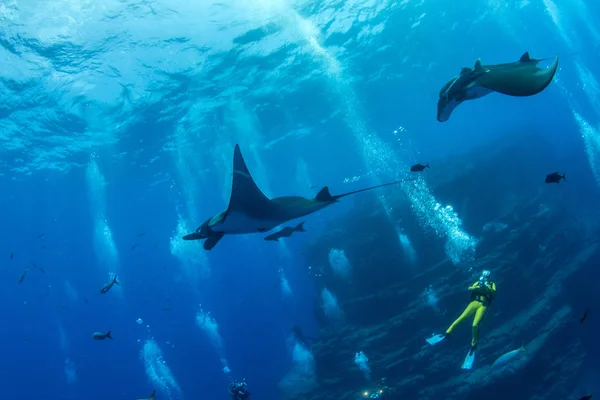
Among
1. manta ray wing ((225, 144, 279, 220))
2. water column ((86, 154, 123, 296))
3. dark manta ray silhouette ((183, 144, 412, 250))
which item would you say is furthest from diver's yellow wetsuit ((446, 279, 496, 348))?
water column ((86, 154, 123, 296))

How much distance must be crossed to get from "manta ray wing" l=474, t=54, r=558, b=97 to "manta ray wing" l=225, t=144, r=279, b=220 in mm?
2635

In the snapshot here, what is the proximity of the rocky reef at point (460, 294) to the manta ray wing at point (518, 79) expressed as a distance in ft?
38.0

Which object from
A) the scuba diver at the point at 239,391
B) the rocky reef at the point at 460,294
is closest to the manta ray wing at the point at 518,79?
the scuba diver at the point at 239,391

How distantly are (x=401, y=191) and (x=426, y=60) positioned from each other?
14.5m

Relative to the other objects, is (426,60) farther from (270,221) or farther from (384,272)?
(270,221)

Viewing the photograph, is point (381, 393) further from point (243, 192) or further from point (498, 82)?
point (498, 82)

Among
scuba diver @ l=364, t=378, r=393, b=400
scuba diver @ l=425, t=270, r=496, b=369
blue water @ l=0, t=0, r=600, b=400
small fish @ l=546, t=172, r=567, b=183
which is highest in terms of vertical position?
blue water @ l=0, t=0, r=600, b=400

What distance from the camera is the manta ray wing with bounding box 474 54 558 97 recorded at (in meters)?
3.20

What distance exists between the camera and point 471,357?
7965 millimetres

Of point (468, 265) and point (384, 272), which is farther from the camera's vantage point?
point (384, 272)

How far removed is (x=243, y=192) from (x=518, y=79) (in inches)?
120

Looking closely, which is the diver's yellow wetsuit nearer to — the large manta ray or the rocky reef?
the large manta ray

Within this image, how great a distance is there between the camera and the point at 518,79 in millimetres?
3500

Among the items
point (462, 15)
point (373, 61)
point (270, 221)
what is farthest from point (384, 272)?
point (462, 15)
